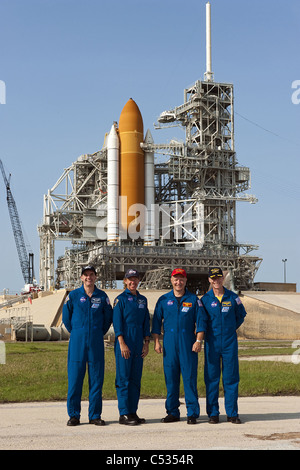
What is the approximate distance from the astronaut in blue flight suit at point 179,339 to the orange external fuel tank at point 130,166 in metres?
55.2

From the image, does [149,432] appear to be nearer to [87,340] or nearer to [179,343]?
[179,343]

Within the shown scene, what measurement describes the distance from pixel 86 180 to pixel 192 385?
6696 centimetres

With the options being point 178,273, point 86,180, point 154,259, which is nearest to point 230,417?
point 178,273

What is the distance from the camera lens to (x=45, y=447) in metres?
8.09

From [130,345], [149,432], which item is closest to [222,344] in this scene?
[130,345]

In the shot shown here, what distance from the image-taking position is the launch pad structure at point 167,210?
65.8 meters

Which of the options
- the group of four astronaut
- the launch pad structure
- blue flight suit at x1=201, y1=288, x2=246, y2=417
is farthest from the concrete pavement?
the launch pad structure

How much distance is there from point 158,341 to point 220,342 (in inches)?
41.9

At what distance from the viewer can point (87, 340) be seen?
34.6ft

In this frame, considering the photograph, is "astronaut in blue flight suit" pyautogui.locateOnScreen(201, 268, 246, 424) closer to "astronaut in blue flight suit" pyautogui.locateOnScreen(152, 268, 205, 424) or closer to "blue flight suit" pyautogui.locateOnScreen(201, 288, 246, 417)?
"blue flight suit" pyautogui.locateOnScreen(201, 288, 246, 417)

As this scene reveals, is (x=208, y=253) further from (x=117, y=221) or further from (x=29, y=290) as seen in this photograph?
(x=29, y=290)

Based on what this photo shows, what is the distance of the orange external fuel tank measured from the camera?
6625 centimetres

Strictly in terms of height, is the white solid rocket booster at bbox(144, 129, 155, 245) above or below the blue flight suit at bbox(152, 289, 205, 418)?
above

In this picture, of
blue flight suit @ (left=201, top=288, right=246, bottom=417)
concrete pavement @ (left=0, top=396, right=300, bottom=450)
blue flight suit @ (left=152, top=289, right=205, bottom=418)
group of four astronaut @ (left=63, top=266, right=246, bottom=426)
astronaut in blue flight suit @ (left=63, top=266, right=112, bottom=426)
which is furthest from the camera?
blue flight suit @ (left=201, top=288, right=246, bottom=417)
